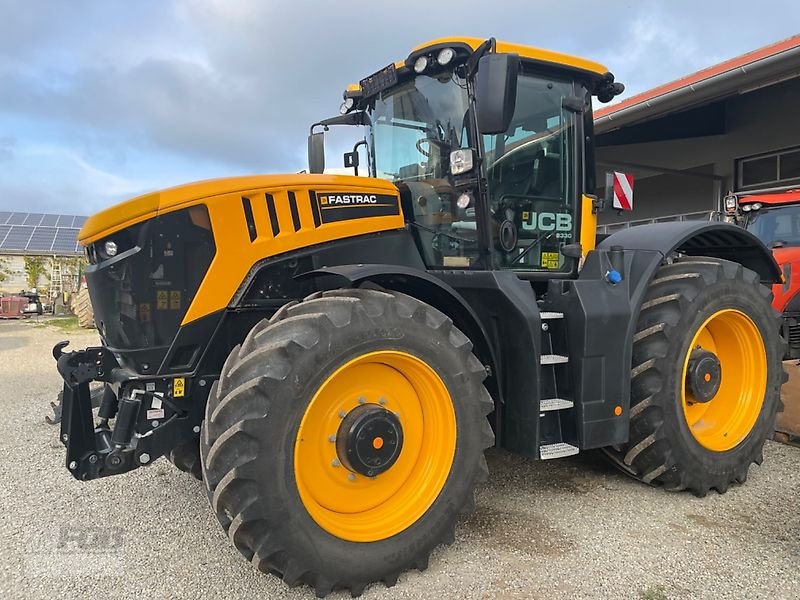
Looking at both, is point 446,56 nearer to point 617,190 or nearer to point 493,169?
point 493,169

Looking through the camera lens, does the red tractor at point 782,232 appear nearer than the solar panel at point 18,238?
Yes

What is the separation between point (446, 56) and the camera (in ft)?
11.0

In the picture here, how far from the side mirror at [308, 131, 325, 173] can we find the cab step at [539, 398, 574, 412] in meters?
2.38

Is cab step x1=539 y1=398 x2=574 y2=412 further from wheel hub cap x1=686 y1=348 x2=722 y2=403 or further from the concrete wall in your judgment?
the concrete wall

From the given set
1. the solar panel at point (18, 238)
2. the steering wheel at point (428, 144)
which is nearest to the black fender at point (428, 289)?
the steering wheel at point (428, 144)

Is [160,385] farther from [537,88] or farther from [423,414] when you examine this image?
[537,88]

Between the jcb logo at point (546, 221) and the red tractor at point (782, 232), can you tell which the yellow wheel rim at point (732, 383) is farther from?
the red tractor at point (782, 232)

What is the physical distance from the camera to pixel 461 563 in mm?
2973

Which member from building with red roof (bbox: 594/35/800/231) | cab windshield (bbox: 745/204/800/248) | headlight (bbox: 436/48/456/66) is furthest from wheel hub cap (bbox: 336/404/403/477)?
building with red roof (bbox: 594/35/800/231)

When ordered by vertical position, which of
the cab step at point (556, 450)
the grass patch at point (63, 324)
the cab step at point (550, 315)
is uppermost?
the cab step at point (550, 315)

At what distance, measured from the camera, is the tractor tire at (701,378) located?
365cm

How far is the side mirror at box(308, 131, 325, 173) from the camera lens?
4582mm

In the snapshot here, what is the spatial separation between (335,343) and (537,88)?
83.4 inches

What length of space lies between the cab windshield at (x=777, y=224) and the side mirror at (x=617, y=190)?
3.87 meters
